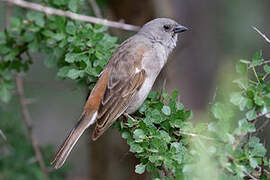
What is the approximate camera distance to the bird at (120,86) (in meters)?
4.34

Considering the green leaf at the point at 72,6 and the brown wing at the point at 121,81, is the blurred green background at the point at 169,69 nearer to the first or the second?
the brown wing at the point at 121,81

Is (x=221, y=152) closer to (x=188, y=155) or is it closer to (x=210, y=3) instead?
(x=188, y=155)

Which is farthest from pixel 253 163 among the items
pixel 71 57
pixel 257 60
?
pixel 71 57

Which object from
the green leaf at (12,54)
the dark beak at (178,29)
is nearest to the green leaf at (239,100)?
the dark beak at (178,29)

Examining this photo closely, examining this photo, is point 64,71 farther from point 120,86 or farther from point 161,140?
point 161,140

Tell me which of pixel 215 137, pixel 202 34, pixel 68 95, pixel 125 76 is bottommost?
pixel 68 95

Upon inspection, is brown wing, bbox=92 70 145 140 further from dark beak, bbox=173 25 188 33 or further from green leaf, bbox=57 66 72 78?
dark beak, bbox=173 25 188 33

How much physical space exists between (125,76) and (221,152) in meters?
2.17

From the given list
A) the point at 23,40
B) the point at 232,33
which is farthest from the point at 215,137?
the point at 232,33

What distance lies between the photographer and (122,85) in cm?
473

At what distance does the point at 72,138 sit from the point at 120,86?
760 mm

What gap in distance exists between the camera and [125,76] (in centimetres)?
478

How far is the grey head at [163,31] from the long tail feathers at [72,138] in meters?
1.29

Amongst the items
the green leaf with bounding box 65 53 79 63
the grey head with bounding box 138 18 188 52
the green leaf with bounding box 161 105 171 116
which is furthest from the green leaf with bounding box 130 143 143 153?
the grey head with bounding box 138 18 188 52
